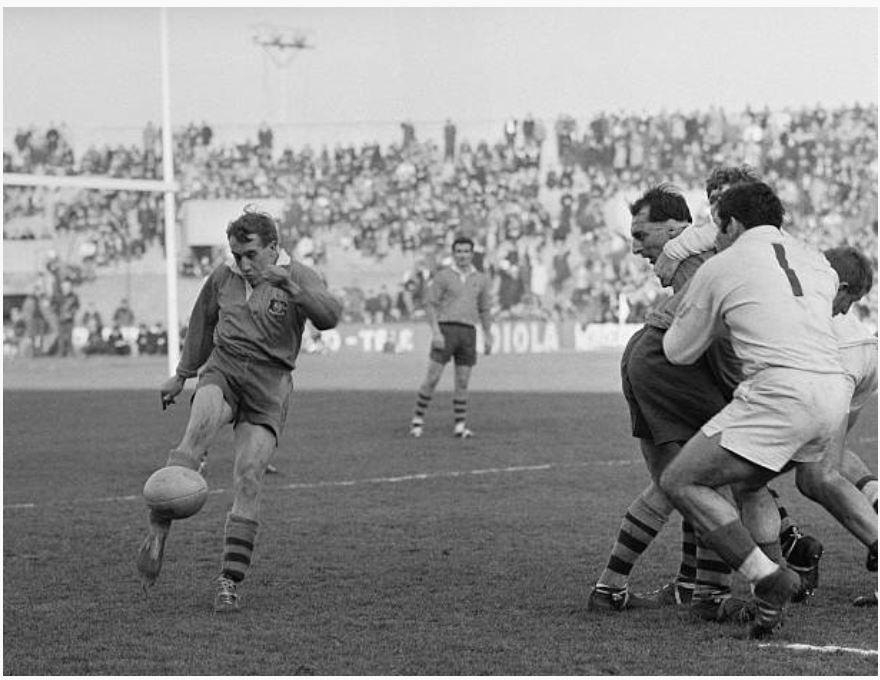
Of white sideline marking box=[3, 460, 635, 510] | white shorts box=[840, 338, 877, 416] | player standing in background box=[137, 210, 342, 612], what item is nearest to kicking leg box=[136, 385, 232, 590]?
player standing in background box=[137, 210, 342, 612]

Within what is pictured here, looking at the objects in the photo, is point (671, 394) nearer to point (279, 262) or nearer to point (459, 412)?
point (279, 262)

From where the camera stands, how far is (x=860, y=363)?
753 centimetres

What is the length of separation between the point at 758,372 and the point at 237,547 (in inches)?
102

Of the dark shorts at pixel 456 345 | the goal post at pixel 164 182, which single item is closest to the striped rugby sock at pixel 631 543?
the dark shorts at pixel 456 345

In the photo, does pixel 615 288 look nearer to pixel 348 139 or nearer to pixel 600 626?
pixel 348 139

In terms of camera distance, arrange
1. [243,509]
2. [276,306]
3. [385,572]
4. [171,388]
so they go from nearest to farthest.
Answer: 1. [243,509]
2. [276,306]
3. [171,388]
4. [385,572]

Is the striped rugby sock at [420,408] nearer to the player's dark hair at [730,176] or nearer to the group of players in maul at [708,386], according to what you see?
the group of players in maul at [708,386]

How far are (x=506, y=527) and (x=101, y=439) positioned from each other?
803cm

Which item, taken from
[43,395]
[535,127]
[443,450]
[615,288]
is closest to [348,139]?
[535,127]

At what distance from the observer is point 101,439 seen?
55.3 ft

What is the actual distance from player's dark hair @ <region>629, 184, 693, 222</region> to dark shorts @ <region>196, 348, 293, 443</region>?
1924 millimetres

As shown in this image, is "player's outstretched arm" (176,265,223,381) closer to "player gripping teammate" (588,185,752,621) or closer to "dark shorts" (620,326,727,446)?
"player gripping teammate" (588,185,752,621)

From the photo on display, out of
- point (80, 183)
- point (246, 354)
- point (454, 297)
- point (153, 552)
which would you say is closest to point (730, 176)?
point (246, 354)

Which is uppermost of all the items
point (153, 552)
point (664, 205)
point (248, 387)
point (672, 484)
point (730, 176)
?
point (730, 176)
